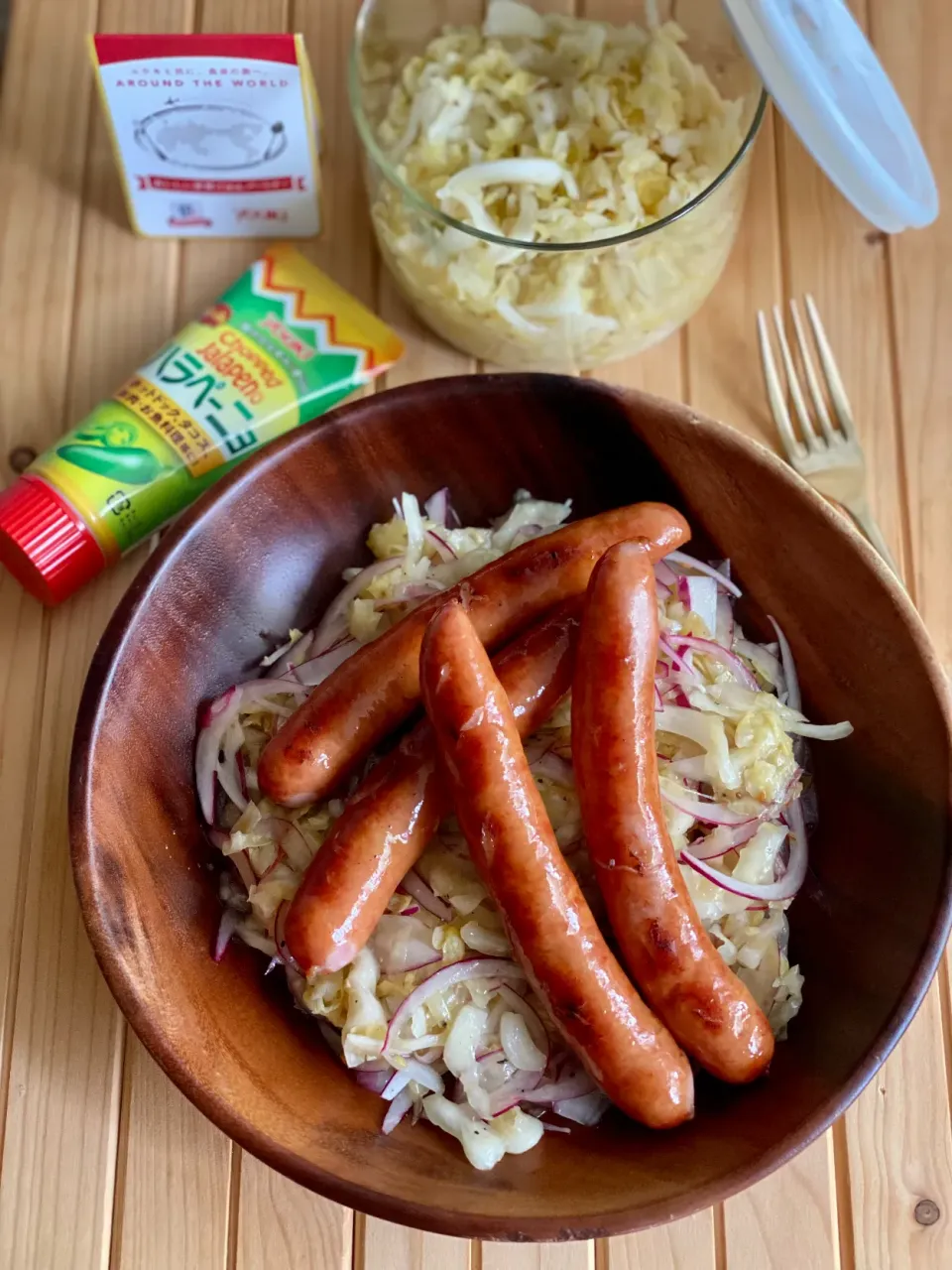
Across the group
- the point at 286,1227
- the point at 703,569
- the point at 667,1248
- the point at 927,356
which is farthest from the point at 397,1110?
the point at 927,356

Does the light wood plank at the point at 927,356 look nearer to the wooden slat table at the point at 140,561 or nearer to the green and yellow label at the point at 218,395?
the wooden slat table at the point at 140,561

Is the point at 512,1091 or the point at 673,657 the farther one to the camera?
the point at 673,657

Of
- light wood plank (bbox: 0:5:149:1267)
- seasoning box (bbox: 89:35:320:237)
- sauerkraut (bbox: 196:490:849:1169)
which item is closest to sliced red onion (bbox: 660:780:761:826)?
sauerkraut (bbox: 196:490:849:1169)

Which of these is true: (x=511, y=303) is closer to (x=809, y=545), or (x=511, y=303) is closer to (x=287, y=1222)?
(x=809, y=545)

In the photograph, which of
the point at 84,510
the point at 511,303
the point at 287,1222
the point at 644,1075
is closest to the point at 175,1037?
the point at 287,1222

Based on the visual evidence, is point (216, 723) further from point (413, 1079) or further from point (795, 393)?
point (795, 393)

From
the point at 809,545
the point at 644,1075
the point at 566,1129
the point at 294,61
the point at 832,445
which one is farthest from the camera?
the point at 832,445

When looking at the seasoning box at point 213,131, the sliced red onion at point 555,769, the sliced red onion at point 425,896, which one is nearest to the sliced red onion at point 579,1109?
the sliced red onion at point 425,896

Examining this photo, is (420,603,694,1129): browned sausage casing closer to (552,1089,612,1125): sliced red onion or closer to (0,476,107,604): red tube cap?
(552,1089,612,1125): sliced red onion
